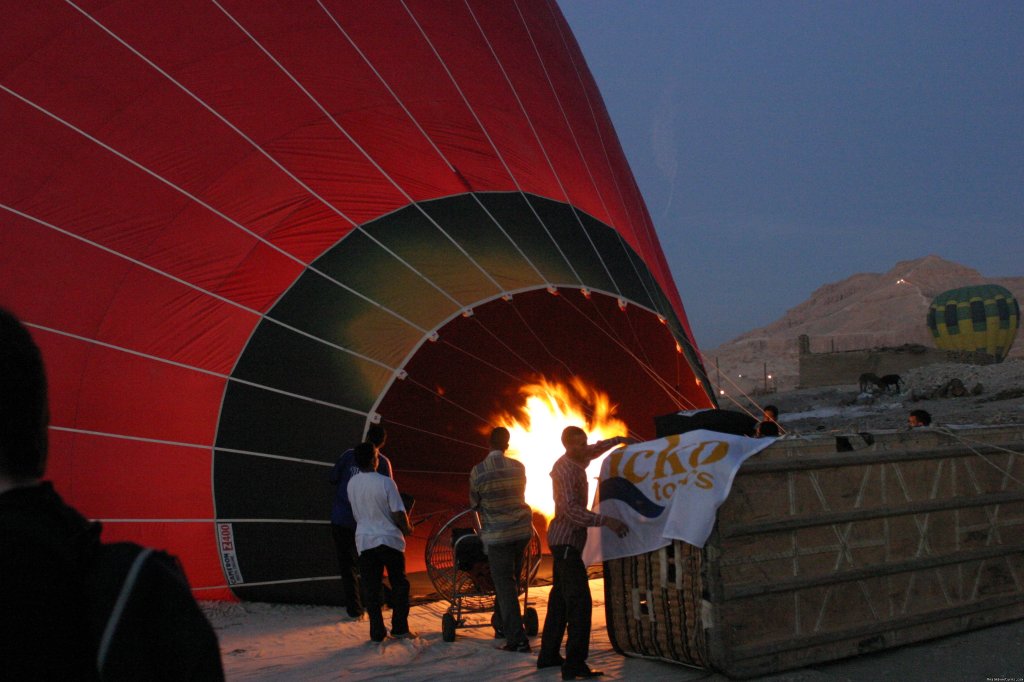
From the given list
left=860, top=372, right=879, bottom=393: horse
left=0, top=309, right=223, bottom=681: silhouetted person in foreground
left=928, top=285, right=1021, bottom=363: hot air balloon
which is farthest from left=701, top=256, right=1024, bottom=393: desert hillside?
left=0, top=309, right=223, bottom=681: silhouetted person in foreground

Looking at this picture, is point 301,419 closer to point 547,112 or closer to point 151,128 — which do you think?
point 151,128

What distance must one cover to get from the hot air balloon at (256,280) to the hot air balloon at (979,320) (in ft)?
123

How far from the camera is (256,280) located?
6.39 m

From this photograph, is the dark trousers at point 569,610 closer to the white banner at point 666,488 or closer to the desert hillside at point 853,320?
the white banner at point 666,488

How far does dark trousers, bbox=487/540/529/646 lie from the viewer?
4.93 m

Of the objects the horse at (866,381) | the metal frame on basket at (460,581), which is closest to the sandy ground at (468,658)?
the metal frame on basket at (460,581)

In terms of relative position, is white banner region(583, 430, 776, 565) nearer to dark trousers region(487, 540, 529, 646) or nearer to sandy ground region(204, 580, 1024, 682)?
dark trousers region(487, 540, 529, 646)

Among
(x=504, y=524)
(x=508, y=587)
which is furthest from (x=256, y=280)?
(x=508, y=587)

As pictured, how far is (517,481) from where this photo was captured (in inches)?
198

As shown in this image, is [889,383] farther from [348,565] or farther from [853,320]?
[853,320]

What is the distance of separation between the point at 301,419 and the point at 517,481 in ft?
6.12

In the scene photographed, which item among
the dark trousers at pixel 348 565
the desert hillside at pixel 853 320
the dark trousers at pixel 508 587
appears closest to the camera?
the dark trousers at pixel 508 587

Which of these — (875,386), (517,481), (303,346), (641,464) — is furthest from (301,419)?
(875,386)

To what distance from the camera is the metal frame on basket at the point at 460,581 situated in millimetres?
5379
